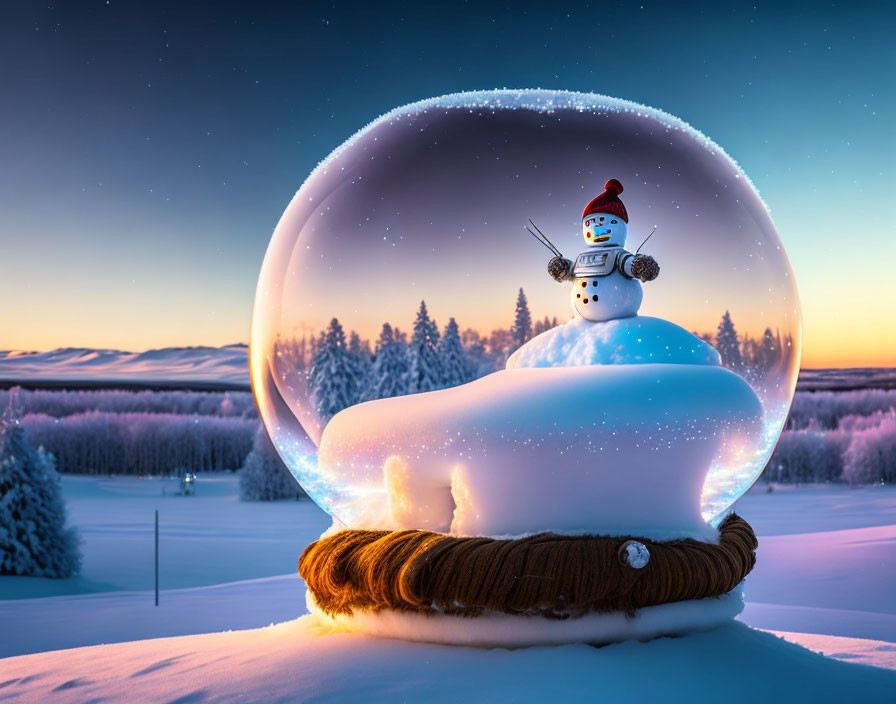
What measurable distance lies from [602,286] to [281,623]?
2380mm

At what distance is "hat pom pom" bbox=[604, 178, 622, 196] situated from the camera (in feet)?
13.9

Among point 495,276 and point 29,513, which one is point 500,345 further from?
point 29,513

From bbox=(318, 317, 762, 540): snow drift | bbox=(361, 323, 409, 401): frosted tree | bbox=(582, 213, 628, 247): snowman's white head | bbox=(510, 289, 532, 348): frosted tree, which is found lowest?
bbox=(318, 317, 762, 540): snow drift

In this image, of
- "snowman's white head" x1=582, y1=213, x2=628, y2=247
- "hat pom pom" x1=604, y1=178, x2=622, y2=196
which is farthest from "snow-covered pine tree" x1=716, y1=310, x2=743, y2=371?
"hat pom pom" x1=604, y1=178, x2=622, y2=196

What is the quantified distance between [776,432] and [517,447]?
1763 mm

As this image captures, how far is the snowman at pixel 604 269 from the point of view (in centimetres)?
418

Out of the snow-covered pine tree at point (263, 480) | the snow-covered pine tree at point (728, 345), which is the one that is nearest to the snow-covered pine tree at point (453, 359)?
the snow-covered pine tree at point (728, 345)

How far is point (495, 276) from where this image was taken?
13.5 ft

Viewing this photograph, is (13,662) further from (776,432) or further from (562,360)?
(776,432)

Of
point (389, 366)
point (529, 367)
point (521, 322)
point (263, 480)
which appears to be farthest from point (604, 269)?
point (263, 480)

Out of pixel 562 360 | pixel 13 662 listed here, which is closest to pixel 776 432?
pixel 562 360

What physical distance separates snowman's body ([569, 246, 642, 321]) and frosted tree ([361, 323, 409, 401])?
2.62 feet

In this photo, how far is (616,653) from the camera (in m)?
3.71

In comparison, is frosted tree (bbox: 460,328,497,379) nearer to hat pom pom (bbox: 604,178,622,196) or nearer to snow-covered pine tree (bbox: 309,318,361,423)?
snow-covered pine tree (bbox: 309,318,361,423)
